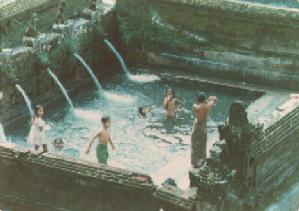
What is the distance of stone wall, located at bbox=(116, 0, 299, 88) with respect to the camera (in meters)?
23.5

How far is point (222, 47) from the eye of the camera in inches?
960

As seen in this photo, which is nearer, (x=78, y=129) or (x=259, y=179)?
(x=259, y=179)

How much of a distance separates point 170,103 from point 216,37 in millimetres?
4397

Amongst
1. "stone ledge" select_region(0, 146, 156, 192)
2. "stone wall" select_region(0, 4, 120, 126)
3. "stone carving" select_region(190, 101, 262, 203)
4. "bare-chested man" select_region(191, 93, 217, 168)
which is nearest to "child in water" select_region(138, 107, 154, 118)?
"stone wall" select_region(0, 4, 120, 126)

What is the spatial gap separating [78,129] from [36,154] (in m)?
4.46

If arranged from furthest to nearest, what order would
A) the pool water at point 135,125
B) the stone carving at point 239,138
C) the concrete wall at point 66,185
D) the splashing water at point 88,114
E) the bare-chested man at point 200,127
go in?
the splashing water at point 88,114 → the pool water at point 135,125 → the bare-chested man at point 200,127 → the stone carving at point 239,138 → the concrete wall at point 66,185

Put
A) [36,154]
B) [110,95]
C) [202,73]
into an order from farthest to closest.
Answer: [202,73], [110,95], [36,154]

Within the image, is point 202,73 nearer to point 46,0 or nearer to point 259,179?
point 46,0

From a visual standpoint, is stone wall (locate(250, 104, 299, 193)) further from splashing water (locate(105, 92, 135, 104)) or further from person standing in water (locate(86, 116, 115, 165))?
splashing water (locate(105, 92, 135, 104))

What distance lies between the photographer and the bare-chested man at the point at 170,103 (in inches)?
815

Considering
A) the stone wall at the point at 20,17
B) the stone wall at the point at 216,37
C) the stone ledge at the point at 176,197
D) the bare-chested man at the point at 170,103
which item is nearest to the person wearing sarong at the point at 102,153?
the stone ledge at the point at 176,197

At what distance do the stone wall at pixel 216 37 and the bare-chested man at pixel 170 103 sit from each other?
3940 millimetres

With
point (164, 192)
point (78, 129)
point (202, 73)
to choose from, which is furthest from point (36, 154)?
point (202, 73)

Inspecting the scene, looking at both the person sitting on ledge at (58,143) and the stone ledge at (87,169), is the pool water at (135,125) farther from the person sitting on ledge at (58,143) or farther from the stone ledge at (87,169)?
the stone ledge at (87,169)
